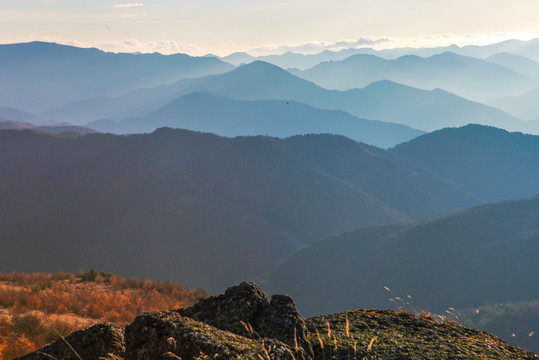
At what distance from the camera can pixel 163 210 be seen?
502 feet

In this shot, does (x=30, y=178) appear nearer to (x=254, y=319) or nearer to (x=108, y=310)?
(x=108, y=310)

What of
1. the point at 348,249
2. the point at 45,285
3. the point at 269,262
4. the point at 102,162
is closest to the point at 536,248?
the point at 348,249

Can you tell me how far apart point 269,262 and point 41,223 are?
256 ft

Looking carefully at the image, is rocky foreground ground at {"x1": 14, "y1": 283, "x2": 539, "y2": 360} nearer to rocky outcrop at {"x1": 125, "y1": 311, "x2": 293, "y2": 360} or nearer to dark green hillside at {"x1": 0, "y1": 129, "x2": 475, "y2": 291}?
rocky outcrop at {"x1": 125, "y1": 311, "x2": 293, "y2": 360}

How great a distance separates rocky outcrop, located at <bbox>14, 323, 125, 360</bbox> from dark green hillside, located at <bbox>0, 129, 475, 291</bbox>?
119113mm

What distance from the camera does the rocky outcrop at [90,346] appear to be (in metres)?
4.10

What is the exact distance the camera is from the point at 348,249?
130375mm

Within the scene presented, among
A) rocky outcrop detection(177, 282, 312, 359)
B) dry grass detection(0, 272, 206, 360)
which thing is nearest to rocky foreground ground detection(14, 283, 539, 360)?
rocky outcrop detection(177, 282, 312, 359)

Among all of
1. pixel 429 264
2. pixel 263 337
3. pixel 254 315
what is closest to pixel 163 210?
pixel 429 264

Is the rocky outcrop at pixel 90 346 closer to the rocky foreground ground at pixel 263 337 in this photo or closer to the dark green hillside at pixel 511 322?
the rocky foreground ground at pixel 263 337

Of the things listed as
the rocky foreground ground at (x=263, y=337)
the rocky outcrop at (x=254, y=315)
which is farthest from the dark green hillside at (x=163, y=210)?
the rocky outcrop at (x=254, y=315)

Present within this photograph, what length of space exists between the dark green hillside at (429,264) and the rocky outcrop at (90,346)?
4020 inches

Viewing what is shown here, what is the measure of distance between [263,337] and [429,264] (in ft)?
403

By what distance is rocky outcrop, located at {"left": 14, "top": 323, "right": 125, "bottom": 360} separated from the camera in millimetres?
4102
